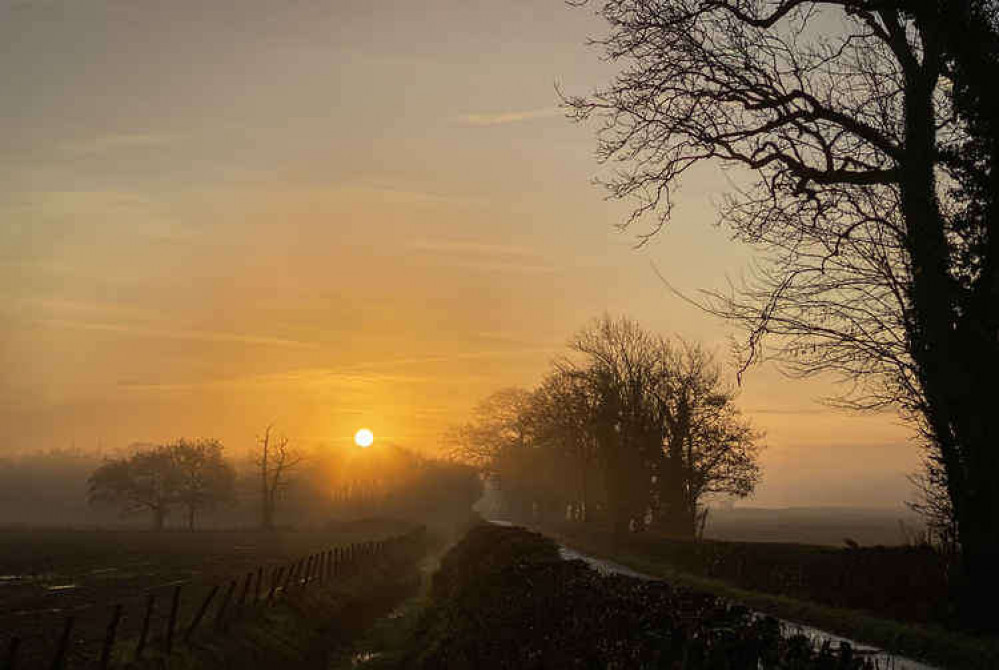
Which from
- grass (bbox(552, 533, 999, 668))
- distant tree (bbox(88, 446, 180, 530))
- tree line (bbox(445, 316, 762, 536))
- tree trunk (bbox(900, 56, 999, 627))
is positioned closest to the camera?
grass (bbox(552, 533, 999, 668))

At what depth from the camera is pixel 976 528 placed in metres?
14.4

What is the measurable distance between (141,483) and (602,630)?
126m

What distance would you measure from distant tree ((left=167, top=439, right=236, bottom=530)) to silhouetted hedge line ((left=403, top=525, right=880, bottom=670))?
364 ft

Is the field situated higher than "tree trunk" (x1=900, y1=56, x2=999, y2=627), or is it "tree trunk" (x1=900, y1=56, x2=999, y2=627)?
"tree trunk" (x1=900, y1=56, x2=999, y2=627)

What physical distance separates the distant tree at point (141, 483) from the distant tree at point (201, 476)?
1077 mm

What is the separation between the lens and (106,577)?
142ft

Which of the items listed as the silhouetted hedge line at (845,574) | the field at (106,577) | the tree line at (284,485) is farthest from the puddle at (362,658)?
the tree line at (284,485)

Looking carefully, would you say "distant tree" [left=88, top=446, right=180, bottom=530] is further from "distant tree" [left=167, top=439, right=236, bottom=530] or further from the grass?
the grass

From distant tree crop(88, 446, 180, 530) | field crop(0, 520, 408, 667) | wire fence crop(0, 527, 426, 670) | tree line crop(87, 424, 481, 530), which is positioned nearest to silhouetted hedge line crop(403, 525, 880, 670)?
wire fence crop(0, 527, 426, 670)

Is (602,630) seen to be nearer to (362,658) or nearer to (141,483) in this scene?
(362,658)

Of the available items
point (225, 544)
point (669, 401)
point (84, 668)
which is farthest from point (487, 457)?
point (84, 668)

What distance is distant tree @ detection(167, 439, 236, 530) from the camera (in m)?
123

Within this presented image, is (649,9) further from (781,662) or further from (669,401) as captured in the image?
(669,401)

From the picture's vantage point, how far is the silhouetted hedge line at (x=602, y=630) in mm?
7371
